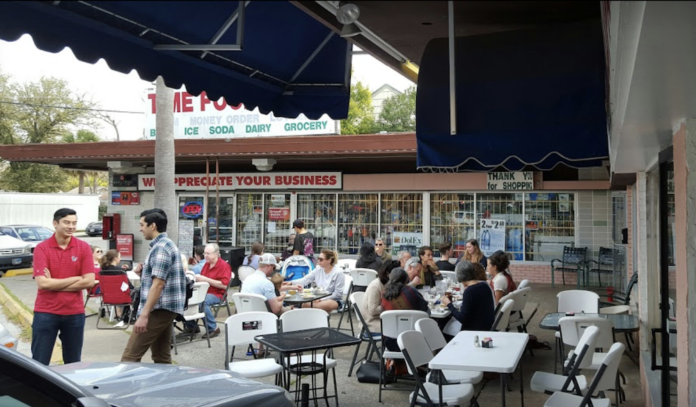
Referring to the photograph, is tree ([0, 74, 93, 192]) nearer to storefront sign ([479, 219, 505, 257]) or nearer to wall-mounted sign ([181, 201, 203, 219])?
wall-mounted sign ([181, 201, 203, 219])

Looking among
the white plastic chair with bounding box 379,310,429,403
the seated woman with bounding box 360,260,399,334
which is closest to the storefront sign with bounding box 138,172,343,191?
the seated woman with bounding box 360,260,399,334

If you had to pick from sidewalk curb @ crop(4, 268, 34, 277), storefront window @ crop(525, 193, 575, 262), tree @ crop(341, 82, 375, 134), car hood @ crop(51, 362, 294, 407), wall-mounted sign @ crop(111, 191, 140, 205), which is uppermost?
tree @ crop(341, 82, 375, 134)

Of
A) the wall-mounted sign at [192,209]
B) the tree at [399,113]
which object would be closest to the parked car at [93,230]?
the wall-mounted sign at [192,209]

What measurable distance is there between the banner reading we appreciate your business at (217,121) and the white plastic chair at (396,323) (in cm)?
1184

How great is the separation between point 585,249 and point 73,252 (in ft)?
40.4

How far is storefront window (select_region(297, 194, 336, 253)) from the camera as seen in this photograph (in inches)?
686

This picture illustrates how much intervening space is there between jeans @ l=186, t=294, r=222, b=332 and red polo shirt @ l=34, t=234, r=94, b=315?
11.3 ft

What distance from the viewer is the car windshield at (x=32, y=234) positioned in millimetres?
21453

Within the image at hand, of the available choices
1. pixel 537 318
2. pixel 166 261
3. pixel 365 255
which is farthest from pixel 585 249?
pixel 166 261

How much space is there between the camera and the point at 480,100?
3924 millimetres

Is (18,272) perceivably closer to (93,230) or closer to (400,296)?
(400,296)

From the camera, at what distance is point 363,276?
1066 centimetres

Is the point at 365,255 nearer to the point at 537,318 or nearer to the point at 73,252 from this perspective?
the point at 537,318

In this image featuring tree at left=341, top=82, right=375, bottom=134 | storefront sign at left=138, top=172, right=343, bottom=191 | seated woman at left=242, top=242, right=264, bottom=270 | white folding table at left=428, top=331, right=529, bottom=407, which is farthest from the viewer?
tree at left=341, top=82, right=375, bottom=134
